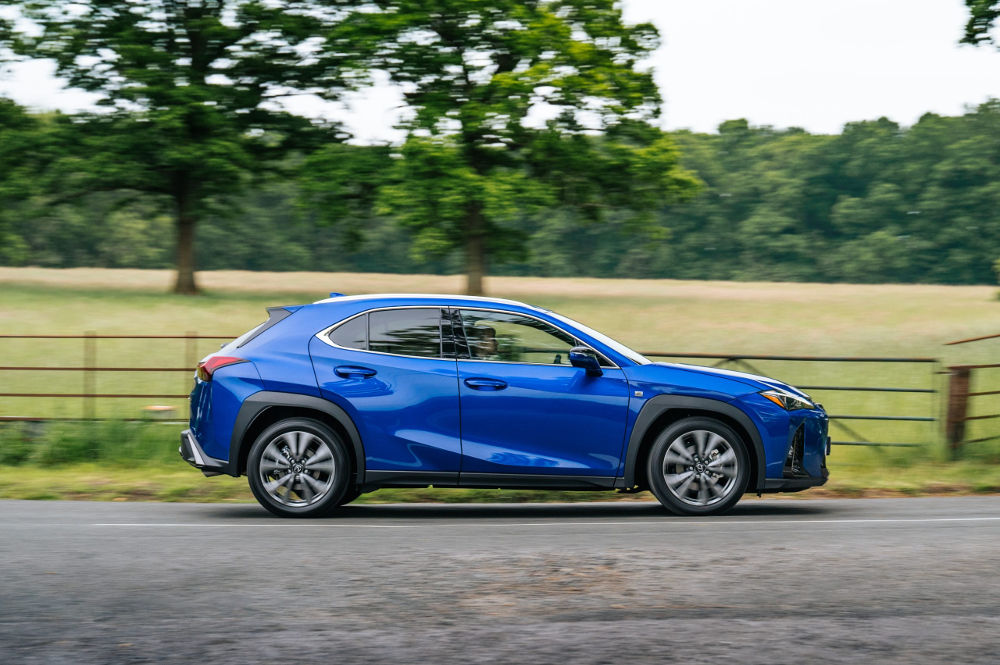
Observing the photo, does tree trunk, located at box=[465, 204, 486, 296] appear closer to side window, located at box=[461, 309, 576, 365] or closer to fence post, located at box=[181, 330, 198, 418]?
fence post, located at box=[181, 330, 198, 418]

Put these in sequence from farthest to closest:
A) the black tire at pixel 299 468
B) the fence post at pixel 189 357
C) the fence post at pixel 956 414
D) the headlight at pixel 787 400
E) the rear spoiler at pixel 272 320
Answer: the fence post at pixel 189 357, the fence post at pixel 956 414, the rear spoiler at pixel 272 320, the headlight at pixel 787 400, the black tire at pixel 299 468

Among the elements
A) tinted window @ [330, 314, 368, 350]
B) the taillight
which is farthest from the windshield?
the taillight

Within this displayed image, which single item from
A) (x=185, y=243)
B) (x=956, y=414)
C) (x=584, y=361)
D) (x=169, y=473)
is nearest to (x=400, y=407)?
(x=584, y=361)

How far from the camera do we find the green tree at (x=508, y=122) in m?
35.0

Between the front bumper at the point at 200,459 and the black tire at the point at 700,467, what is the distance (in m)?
3.22

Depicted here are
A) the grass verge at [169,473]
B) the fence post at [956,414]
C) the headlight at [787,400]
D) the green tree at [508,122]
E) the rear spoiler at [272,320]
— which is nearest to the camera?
the headlight at [787,400]

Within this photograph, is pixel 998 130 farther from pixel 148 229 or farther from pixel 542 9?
pixel 148 229

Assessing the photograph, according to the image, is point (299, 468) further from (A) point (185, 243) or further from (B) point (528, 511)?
(A) point (185, 243)

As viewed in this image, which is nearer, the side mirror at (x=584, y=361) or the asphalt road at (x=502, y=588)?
the asphalt road at (x=502, y=588)

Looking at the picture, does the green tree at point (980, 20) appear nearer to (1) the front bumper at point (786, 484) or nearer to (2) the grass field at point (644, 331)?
(2) the grass field at point (644, 331)

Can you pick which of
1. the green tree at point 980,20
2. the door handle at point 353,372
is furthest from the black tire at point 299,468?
Result: the green tree at point 980,20

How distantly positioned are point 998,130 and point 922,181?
5635mm

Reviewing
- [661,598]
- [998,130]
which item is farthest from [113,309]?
[998,130]

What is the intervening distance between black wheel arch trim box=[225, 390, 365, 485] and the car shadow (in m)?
0.51
